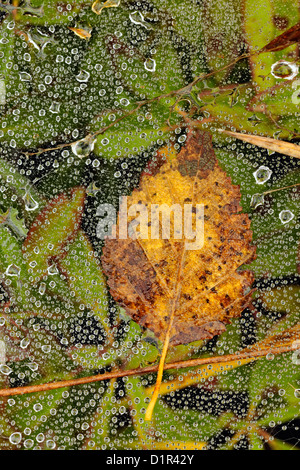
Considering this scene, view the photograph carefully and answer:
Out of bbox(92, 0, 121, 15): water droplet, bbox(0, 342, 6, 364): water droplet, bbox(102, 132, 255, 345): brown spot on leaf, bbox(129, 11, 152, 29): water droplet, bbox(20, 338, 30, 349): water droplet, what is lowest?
bbox(0, 342, 6, 364): water droplet

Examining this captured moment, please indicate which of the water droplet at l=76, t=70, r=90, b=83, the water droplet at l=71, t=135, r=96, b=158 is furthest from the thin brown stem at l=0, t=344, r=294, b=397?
the water droplet at l=76, t=70, r=90, b=83

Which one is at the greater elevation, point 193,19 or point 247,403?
point 193,19

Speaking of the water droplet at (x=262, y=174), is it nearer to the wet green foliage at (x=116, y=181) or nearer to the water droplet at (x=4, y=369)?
the wet green foliage at (x=116, y=181)

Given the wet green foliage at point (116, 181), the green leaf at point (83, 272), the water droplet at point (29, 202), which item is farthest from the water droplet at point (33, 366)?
the water droplet at point (29, 202)

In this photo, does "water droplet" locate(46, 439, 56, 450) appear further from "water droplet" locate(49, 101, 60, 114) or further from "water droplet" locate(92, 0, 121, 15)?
"water droplet" locate(92, 0, 121, 15)

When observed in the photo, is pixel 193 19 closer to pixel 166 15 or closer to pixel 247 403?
pixel 166 15

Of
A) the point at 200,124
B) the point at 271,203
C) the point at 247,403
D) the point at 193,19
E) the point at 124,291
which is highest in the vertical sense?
the point at 193,19

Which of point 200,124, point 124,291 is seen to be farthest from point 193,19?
point 124,291

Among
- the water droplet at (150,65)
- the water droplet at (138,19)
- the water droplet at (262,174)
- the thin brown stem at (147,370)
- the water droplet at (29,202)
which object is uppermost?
the water droplet at (138,19)

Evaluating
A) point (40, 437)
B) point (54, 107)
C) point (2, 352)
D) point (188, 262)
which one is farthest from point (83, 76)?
point (40, 437)
